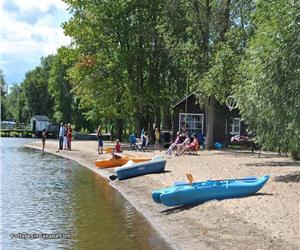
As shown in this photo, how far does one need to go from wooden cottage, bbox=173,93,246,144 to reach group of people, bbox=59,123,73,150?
29.4 feet

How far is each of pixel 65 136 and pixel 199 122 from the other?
11.0 meters

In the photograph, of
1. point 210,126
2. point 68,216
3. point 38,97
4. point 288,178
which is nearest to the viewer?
point 68,216

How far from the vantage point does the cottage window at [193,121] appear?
45031 millimetres

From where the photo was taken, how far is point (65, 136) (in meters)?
42.7


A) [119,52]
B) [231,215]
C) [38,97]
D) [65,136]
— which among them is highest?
[119,52]

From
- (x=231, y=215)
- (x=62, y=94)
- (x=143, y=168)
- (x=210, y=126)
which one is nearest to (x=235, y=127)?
(x=210, y=126)

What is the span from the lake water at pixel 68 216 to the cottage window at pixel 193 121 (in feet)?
67.9

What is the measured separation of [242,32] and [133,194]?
14721mm

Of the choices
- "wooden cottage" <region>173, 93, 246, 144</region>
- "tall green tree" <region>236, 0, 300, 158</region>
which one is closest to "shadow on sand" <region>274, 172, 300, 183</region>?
"tall green tree" <region>236, 0, 300, 158</region>

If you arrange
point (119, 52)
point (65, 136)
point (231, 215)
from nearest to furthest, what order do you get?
point (231, 215) → point (119, 52) → point (65, 136)

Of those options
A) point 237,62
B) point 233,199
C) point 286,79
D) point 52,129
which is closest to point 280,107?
point 286,79

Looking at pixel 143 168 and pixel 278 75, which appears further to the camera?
pixel 143 168

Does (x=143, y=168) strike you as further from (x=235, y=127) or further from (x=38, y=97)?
(x=38, y=97)

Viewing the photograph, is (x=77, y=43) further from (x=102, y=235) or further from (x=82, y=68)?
(x=102, y=235)
